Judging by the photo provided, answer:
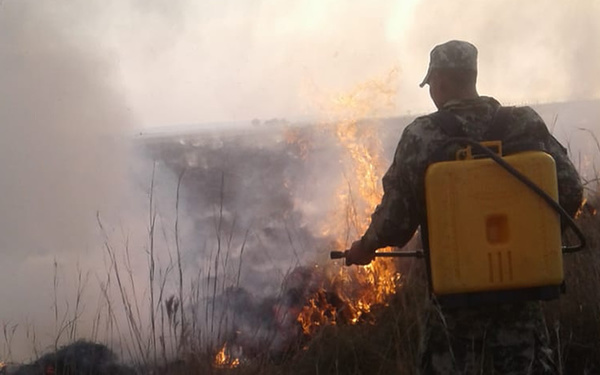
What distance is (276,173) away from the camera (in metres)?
23.3

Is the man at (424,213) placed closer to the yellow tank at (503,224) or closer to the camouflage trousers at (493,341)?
the camouflage trousers at (493,341)

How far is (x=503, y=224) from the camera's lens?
226 cm

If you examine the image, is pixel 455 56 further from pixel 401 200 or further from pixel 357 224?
pixel 357 224

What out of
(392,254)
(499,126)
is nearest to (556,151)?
(499,126)

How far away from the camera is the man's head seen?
102 inches

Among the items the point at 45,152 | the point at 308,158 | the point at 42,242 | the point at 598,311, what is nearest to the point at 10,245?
the point at 42,242

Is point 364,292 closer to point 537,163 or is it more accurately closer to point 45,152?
point 537,163

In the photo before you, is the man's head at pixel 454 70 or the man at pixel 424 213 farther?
the man's head at pixel 454 70

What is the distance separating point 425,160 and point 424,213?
20 cm

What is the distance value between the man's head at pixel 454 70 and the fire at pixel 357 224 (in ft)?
6.19

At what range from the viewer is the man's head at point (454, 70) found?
2588 millimetres

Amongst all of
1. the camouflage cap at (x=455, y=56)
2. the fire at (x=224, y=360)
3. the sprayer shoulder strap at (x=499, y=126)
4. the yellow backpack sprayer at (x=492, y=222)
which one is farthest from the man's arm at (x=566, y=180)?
the fire at (x=224, y=360)

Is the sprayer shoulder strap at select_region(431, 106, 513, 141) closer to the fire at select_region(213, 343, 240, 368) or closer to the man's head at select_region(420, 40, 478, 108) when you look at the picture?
the man's head at select_region(420, 40, 478, 108)

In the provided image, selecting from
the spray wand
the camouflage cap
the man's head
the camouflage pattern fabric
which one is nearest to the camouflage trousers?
the camouflage pattern fabric
